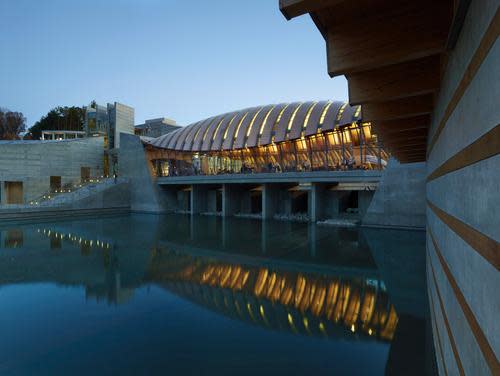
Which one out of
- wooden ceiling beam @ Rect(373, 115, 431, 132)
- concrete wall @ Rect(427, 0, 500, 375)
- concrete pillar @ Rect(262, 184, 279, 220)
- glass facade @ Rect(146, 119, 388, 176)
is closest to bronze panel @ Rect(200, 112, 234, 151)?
glass facade @ Rect(146, 119, 388, 176)

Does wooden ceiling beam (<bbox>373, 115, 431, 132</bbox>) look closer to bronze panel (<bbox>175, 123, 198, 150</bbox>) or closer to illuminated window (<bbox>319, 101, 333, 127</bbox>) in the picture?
illuminated window (<bbox>319, 101, 333, 127</bbox>)

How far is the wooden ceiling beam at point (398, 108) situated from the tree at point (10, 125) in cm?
8342

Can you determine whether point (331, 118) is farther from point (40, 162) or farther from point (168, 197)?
point (40, 162)

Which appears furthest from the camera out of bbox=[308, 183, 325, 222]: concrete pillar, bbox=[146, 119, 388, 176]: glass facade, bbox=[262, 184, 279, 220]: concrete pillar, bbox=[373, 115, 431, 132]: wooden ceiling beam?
bbox=[262, 184, 279, 220]: concrete pillar

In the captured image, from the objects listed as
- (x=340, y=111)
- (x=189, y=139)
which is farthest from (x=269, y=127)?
(x=189, y=139)

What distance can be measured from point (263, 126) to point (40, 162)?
28581 mm

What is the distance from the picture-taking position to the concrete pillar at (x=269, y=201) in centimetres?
3103

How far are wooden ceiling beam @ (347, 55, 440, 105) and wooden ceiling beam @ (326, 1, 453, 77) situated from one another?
34.6 inches

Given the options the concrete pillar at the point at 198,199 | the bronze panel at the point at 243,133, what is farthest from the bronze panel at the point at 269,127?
the concrete pillar at the point at 198,199

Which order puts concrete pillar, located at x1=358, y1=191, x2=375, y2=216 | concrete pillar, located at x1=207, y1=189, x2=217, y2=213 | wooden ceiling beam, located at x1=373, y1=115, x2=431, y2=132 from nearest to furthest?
wooden ceiling beam, located at x1=373, y1=115, x2=431, y2=132, concrete pillar, located at x1=358, y1=191, x2=375, y2=216, concrete pillar, located at x1=207, y1=189, x2=217, y2=213

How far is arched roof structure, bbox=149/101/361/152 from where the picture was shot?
104 feet

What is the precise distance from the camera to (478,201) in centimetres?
191

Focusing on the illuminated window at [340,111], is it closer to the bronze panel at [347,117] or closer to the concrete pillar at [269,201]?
the bronze panel at [347,117]

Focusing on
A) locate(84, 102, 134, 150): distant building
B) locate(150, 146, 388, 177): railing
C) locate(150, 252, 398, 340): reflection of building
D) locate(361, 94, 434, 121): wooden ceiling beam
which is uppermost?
locate(84, 102, 134, 150): distant building
